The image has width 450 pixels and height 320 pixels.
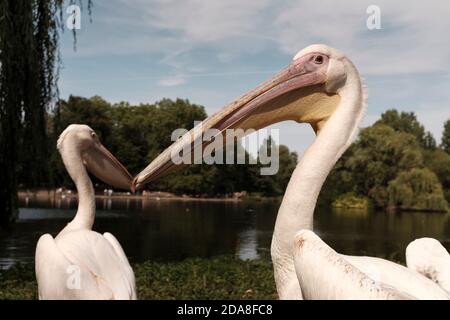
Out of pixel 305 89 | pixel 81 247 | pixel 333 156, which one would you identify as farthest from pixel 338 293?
pixel 81 247

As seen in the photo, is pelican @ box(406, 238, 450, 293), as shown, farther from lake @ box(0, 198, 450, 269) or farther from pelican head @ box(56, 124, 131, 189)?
lake @ box(0, 198, 450, 269)

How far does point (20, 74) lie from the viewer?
21.5 feet

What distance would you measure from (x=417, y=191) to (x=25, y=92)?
29466 mm

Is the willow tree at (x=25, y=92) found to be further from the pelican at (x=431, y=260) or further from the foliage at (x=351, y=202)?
the foliage at (x=351, y=202)

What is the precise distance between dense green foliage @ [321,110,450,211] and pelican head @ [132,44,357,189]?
31669mm

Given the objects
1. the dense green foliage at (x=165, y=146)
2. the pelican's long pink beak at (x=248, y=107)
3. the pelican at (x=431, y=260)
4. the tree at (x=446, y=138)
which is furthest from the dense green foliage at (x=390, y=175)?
the pelican's long pink beak at (x=248, y=107)

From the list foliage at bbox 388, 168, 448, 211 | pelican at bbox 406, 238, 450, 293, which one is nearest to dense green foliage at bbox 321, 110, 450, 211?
foliage at bbox 388, 168, 448, 211

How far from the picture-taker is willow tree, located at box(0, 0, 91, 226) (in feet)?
21.1

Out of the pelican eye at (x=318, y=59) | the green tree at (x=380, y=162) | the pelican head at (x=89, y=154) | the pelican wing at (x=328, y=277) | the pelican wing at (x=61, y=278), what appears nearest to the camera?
the pelican wing at (x=328, y=277)

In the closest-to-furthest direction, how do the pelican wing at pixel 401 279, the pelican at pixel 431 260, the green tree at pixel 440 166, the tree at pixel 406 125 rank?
1. the pelican wing at pixel 401 279
2. the pelican at pixel 431 260
3. the green tree at pixel 440 166
4. the tree at pixel 406 125

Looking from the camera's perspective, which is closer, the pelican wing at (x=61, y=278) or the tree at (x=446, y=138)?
the pelican wing at (x=61, y=278)

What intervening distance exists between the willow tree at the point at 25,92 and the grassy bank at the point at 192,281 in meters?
1.30

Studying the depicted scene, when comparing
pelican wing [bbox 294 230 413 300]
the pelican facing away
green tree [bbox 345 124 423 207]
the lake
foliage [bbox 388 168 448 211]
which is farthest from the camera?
green tree [bbox 345 124 423 207]

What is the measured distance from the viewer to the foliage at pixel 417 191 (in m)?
32.0
